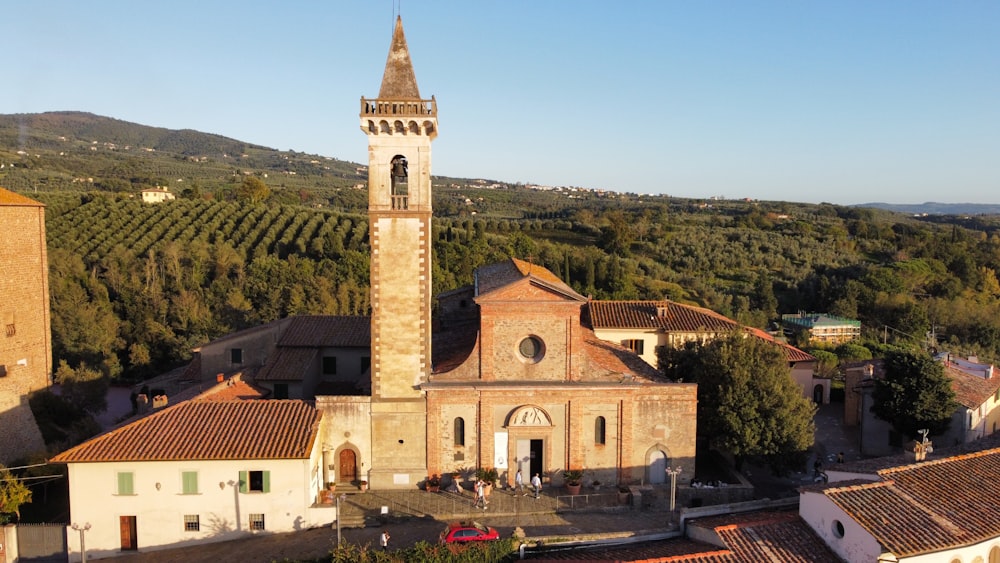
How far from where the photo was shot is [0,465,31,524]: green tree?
1903 centimetres

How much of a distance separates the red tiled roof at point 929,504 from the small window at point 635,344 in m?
15.1

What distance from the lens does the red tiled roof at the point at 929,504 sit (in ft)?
48.0

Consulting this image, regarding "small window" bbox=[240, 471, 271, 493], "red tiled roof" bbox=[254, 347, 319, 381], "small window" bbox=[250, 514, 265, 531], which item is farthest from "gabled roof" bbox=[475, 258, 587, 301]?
"small window" bbox=[250, 514, 265, 531]

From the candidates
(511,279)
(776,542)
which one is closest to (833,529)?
(776,542)

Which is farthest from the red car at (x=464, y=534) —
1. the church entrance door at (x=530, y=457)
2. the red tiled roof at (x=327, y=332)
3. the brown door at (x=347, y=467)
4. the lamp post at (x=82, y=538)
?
the red tiled roof at (x=327, y=332)

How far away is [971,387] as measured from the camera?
91.1 feet

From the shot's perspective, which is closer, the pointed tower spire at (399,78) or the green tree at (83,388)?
the pointed tower spire at (399,78)

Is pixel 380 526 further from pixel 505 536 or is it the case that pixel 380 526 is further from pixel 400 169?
pixel 400 169

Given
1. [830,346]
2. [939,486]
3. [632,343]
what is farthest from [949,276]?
[939,486]

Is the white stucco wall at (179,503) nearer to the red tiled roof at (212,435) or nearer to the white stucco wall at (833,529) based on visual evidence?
the red tiled roof at (212,435)

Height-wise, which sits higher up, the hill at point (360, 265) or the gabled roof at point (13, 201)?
the gabled roof at point (13, 201)

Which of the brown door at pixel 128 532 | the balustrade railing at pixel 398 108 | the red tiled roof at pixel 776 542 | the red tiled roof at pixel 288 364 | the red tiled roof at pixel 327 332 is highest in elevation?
the balustrade railing at pixel 398 108

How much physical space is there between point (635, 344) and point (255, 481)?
19063mm

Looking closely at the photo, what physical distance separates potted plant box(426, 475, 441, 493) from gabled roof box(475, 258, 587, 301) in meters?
6.29
